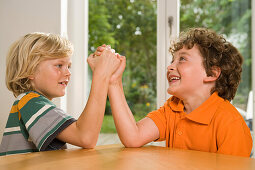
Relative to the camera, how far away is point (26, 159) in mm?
732

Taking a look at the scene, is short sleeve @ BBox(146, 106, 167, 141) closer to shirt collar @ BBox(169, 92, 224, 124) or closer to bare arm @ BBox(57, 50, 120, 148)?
shirt collar @ BBox(169, 92, 224, 124)

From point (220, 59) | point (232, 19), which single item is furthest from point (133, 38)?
point (220, 59)

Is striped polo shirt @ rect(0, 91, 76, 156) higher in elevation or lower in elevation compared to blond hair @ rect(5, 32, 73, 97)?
lower

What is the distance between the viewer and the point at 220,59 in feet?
4.12

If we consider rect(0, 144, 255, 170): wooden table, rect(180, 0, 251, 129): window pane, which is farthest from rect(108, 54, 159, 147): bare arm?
rect(180, 0, 251, 129): window pane

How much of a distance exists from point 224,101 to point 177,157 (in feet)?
1.65

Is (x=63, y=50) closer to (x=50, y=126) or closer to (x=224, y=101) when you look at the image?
(x=50, y=126)

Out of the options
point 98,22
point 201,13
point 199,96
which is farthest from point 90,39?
point 199,96

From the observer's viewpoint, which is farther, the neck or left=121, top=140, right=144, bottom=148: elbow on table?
the neck

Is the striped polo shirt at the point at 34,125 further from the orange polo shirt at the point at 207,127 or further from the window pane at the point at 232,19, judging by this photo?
the window pane at the point at 232,19

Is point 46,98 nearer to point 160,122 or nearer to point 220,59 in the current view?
point 160,122

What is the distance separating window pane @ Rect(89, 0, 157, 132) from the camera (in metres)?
2.16

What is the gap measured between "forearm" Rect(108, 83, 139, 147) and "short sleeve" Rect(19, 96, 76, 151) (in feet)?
0.59

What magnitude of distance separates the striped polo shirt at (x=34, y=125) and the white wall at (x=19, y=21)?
981 mm
